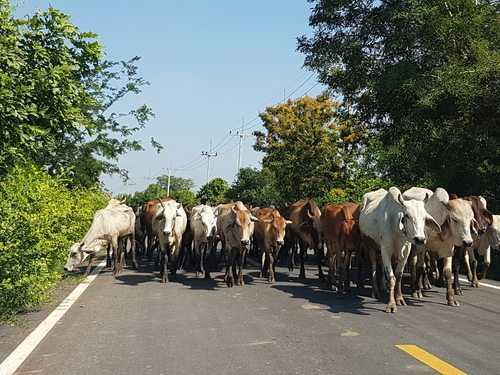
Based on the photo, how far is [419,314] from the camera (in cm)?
883

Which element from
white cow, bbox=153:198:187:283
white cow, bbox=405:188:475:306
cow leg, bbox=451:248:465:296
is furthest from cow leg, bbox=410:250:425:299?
white cow, bbox=153:198:187:283

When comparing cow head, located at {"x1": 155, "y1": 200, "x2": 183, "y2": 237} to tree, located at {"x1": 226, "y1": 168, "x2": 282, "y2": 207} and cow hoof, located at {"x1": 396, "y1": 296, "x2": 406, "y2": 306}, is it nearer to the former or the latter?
cow hoof, located at {"x1": 396, "y1": 296, "x2": 406, "y2": 306}

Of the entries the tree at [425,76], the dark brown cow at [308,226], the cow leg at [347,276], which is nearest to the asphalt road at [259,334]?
the cow leg at [347,276]

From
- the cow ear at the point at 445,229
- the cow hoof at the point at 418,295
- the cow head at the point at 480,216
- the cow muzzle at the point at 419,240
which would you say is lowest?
the cow hoof at the point at 418,295

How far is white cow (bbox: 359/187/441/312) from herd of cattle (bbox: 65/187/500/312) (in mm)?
18

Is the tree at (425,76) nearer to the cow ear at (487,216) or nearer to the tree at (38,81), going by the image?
the cow ear at (487,216)

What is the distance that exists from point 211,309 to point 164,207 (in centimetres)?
504

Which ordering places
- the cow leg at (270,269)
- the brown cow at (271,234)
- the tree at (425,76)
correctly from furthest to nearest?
the tree at (425,76) → the brown cow at (271,234) → the cow leg at (270,269)

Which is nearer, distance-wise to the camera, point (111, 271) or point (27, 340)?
point (27, 340)

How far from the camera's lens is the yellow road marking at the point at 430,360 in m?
5.64

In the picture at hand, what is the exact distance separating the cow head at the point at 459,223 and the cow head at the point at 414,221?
0.48 metres

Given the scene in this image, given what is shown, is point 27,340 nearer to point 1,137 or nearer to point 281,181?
point 1,137

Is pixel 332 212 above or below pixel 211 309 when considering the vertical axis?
above

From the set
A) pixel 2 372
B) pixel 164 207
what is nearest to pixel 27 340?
pixel 2 372
